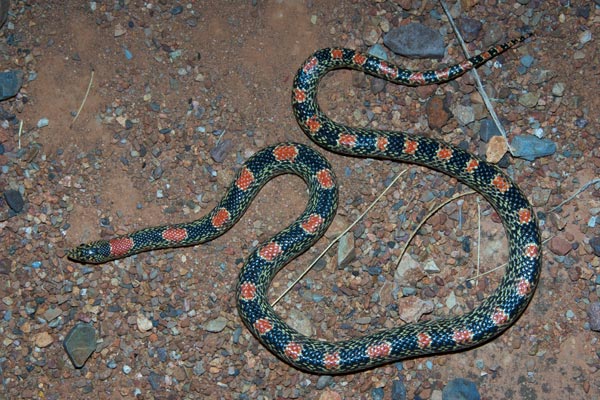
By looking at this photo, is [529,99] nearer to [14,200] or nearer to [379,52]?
[379,52]

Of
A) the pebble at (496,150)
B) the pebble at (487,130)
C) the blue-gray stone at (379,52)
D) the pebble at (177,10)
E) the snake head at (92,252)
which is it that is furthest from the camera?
the pebble at (177,10)

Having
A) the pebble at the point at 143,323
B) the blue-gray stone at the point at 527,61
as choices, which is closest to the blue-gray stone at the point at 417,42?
the blue-gray stone at the point at 527,61

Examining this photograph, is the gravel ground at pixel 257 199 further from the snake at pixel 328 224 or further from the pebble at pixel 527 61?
the snake at pixel 328 224

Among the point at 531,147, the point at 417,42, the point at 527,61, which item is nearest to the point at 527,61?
the point at 527,61

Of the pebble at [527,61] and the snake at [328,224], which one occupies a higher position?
the pebble at [527,61]

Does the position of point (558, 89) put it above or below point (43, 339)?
above

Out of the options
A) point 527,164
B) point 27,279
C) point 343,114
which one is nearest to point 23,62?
point 27,279

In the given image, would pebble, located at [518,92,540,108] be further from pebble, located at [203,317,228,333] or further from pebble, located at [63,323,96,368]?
pebble, located at [63,323,96,368]
